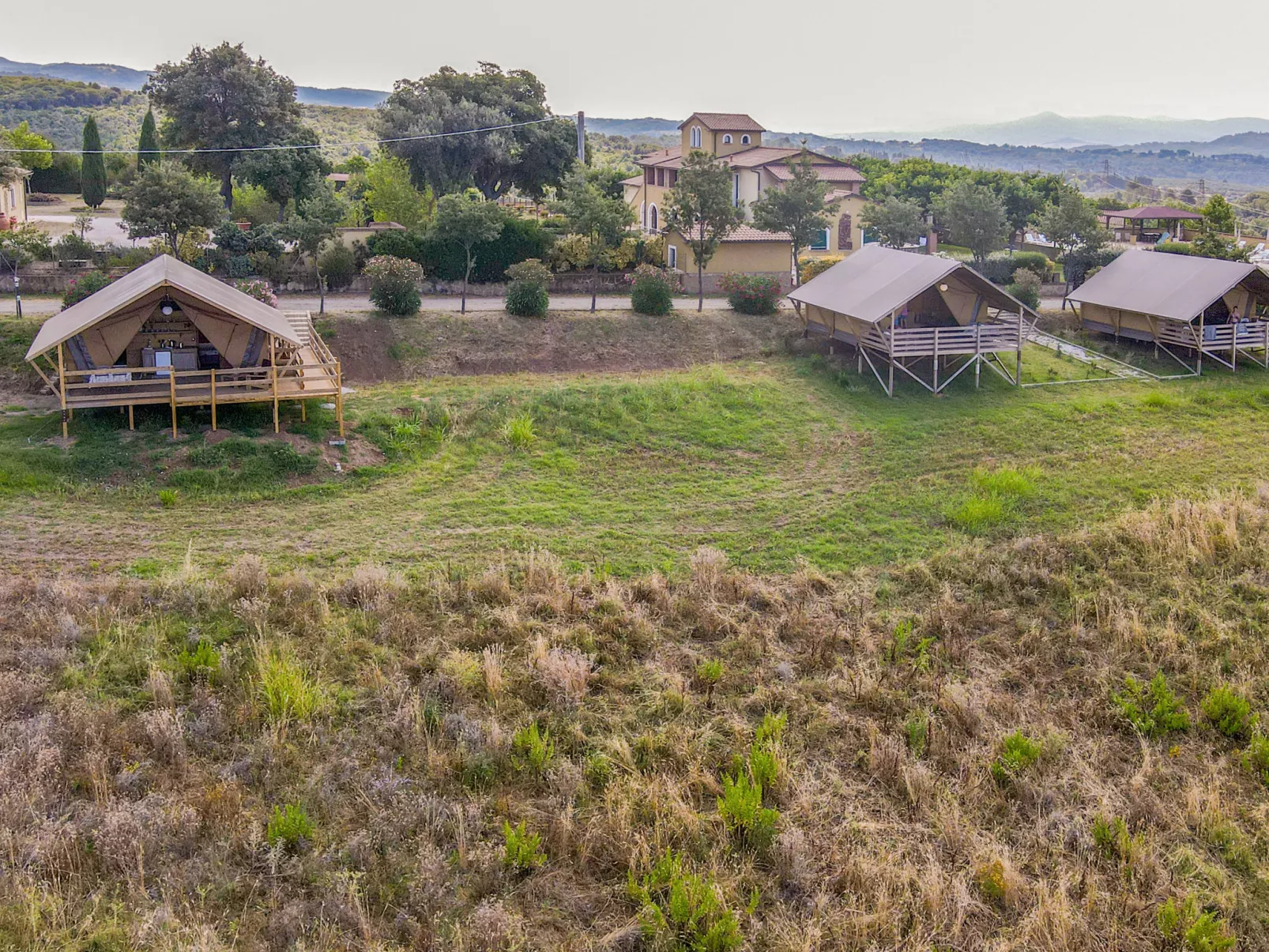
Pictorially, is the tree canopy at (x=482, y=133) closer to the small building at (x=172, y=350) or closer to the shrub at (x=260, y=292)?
the shrub at (x=260, y=292)

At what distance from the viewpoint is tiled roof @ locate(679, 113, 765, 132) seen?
5422cm

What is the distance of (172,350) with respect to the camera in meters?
22.9

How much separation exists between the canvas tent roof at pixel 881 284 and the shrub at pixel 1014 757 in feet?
57.3

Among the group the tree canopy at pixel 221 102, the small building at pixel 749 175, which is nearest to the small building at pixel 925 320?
the small building at pixel 749 175

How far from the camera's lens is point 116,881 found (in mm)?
10117

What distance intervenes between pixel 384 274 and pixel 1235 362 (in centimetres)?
2776

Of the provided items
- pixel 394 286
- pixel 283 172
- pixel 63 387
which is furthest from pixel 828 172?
pixel 63 387

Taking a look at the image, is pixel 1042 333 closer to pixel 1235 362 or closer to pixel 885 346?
pixel 1235 362

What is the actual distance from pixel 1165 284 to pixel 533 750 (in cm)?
3109

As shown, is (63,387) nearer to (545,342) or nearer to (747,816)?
(545,342)

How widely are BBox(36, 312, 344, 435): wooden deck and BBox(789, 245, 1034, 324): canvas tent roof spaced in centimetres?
1543

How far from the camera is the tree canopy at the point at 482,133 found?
48.9 meters

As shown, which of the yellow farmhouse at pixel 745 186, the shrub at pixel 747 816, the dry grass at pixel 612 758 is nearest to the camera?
the dry grass at pixel 612 758

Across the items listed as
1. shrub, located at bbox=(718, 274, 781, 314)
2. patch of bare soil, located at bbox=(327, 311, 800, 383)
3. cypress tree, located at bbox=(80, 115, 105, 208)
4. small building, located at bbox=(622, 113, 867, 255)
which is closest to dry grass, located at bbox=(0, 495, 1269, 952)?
patch of bare soil, located at bbox=(327, 311, 800, 383)
